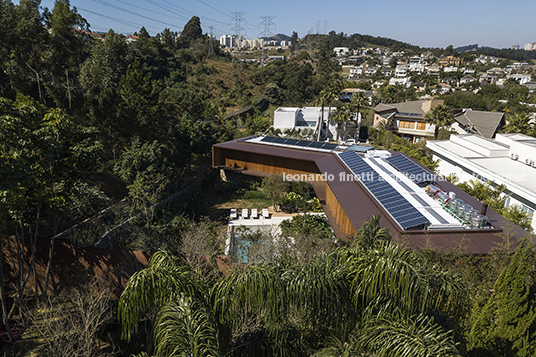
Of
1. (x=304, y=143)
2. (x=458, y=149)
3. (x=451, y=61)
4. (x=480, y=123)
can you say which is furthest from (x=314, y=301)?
(x=451, y=61)

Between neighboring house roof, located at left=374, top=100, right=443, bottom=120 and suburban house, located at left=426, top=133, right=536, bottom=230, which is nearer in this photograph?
suburban house, located at left=426, top=133, right=536, bottom=230

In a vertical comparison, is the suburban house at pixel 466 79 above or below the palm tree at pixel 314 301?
above

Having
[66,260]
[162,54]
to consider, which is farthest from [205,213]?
[162,54]

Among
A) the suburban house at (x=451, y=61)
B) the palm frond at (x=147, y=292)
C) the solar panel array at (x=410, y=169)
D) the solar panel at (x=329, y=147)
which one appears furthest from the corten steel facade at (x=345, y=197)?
the suburban house at (x=451, y=61)

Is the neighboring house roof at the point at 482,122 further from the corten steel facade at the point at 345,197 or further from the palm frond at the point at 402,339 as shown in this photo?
the palm frond at the point at 402,339

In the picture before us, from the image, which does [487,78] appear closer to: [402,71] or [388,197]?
[402,71]

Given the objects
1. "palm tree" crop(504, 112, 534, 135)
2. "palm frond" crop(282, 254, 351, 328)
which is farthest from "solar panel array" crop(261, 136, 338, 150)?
"palm tree" crop(504, 112, 534, 135)

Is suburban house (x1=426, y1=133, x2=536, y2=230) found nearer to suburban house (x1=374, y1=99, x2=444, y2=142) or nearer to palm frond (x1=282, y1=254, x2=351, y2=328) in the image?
suburban house (x1=374, y1=99, x2=444, y2=142)
